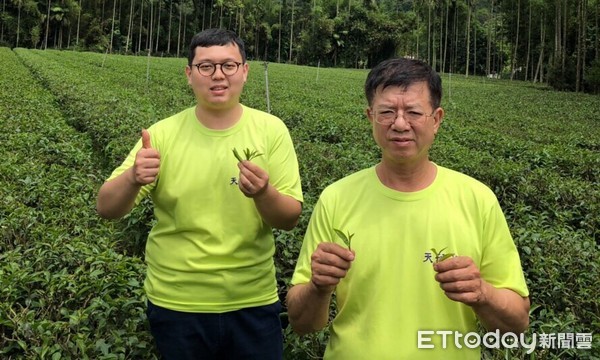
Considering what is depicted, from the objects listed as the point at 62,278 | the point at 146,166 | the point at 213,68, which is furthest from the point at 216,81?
the point at 62,278

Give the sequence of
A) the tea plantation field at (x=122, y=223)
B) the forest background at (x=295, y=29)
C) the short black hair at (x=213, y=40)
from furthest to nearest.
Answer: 1. the forest background at (x=295, y=29)
2. the tea plantation field at (x=122, y=223)
3. the short black hair at (x=213, y=40)

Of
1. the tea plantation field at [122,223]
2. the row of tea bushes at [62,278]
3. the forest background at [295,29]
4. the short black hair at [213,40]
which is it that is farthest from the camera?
the forest background at [295,29]

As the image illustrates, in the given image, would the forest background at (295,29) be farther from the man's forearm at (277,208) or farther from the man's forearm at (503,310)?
the man's forearm at (503,310)

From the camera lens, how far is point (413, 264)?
62.4 inches

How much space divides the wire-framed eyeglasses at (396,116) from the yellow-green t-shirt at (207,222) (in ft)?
2.02

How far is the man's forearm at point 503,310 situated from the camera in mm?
1498

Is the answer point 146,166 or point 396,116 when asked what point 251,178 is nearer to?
point 146,166

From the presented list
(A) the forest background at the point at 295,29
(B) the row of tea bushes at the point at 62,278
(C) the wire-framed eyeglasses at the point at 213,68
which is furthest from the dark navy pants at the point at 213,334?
(A) the forest background at the point at 295,29

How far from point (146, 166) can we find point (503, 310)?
1.28 meters

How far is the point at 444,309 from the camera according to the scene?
5.19ft

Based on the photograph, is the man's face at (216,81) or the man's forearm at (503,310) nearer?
the man's forearm at (503,310)

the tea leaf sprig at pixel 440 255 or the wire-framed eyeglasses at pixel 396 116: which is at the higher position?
the wire-framed eyeglasses at pixel 396 116

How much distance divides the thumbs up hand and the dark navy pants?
20.5 inches

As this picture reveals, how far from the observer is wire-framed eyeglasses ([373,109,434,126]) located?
1610 mm
